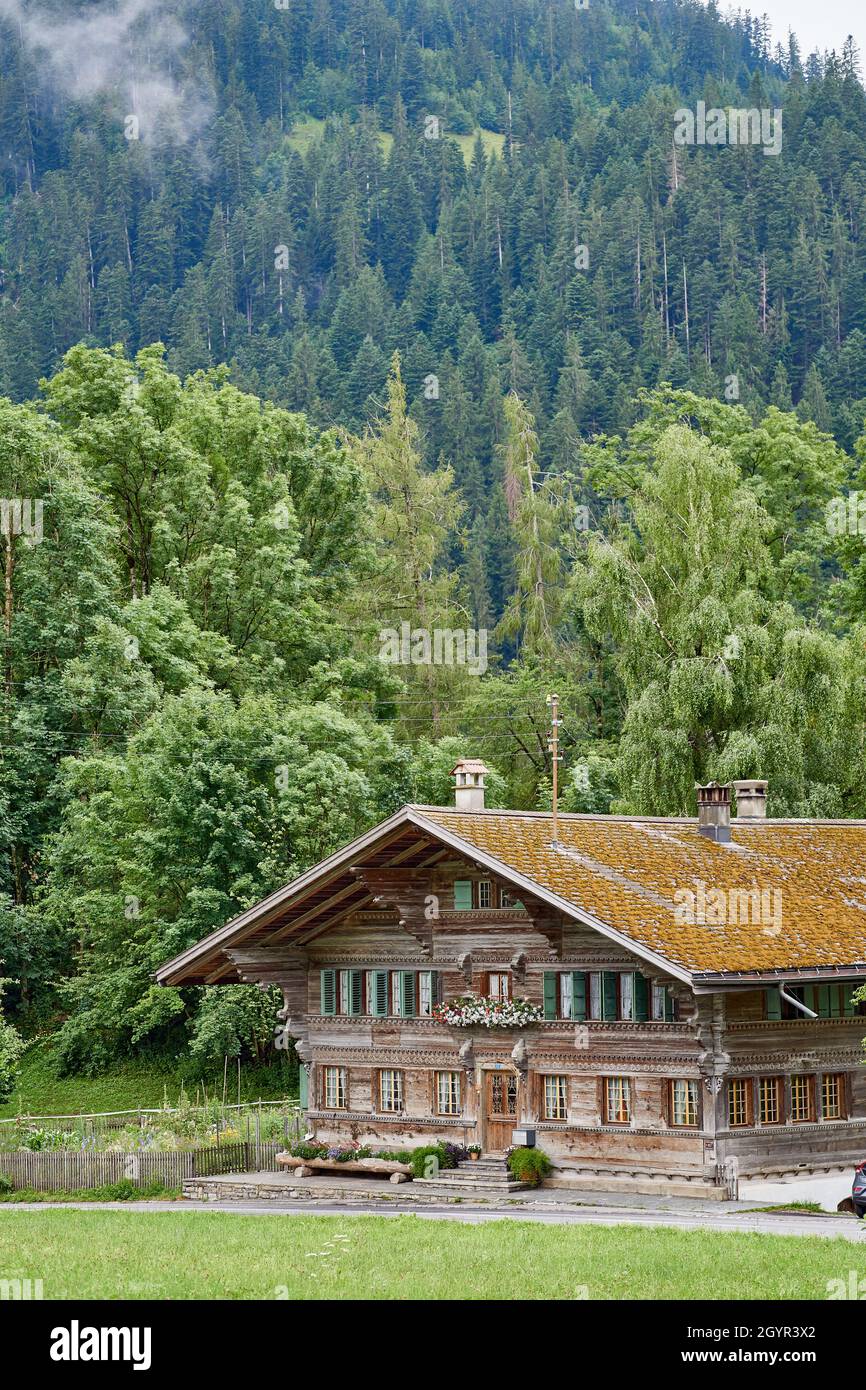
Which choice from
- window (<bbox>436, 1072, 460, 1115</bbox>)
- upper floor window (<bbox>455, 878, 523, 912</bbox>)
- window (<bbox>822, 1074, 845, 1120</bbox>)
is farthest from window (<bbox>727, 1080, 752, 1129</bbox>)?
window (<bbox>436, 1072, 460, 1115</bbox>)

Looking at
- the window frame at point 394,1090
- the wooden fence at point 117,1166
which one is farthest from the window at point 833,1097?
the wooden fence at point 117,1166

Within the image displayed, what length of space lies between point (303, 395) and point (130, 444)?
371ft

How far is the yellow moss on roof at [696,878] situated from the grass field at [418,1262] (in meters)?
6.57

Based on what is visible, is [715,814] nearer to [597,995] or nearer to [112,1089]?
[597,995]

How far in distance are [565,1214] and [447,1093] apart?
263 inches

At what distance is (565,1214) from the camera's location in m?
31.1

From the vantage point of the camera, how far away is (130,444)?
222ft

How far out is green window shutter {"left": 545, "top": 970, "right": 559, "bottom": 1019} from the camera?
117 ft

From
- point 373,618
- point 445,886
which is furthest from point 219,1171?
point 373,618

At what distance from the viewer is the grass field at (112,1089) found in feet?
177

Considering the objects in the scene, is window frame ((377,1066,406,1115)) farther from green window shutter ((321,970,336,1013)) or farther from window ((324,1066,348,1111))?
green window shutter ((321,970,336,1013))

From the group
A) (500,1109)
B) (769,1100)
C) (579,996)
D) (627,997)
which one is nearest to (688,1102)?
(769,1100)

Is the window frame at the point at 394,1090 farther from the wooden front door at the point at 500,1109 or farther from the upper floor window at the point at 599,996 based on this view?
the upper floor window at the point at 599,996

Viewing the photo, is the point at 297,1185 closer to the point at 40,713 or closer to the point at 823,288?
the point at 40,713
